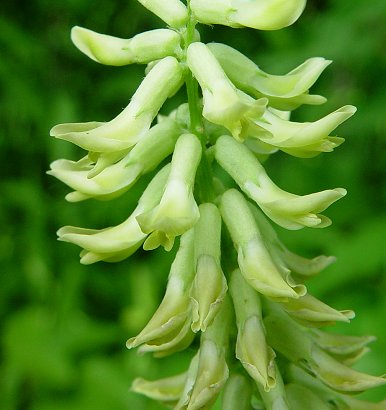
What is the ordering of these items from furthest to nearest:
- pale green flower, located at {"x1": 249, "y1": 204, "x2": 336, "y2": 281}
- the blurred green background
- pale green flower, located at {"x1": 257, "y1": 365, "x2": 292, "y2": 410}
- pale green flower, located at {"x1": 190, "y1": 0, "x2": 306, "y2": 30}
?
Result: the blurred green background → pale green flower, located at {"x1": 249, "y1": 204, "x2": 336, "y2": 281} → pale green flower, located at {"x1": 257, "y1": 365, "x2": 292, "y2": 410} → pale green flower, located at {"x1": 190, "y1": 0, "x2": 306, "y2": 30}

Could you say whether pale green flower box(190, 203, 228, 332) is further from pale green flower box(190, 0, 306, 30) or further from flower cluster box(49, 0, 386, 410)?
pale green flower box(190, 0, 306, 30)

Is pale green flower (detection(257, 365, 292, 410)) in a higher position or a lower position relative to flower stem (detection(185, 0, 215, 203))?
lower

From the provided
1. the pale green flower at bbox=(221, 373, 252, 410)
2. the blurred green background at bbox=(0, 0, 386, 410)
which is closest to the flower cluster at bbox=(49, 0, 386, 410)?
the pale green flower at bbox=(221, 373, 252, 410)

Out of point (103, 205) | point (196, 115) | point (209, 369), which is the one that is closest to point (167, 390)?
point (209, 369)

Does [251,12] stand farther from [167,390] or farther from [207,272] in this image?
[167,390]

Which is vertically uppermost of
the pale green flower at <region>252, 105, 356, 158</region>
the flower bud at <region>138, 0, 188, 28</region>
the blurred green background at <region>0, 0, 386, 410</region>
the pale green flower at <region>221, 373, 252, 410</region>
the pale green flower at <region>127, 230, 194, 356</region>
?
the flower bud at <region>138, 0, 188, 28</region>

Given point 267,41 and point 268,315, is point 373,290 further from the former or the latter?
point 267,41
